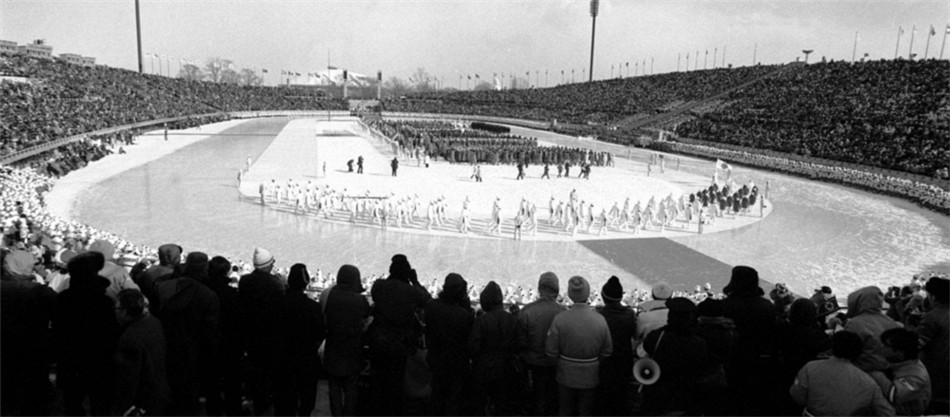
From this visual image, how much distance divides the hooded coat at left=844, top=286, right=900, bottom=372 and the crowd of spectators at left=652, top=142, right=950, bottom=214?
1000 inches

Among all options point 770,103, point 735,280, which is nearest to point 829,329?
point 735,280

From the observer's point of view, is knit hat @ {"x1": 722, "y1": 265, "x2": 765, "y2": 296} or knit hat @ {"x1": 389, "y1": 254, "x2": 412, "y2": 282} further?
knit hat @ {"x1": 389, "y1": 254, "x2": 412, "y2": 282}

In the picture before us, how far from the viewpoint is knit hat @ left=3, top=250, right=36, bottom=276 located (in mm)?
4582

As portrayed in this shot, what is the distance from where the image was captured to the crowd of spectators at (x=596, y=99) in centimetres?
7056

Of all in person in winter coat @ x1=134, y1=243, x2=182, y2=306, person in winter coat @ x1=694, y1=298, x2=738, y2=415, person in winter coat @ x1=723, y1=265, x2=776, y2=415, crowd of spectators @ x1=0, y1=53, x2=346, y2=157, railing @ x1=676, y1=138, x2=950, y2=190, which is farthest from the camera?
crowd of spectators @ x1=0, y1=53, x2=346, y2=157

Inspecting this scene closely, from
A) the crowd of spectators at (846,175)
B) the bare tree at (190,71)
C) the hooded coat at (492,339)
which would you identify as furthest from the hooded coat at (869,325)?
the bare tree at (190,71)

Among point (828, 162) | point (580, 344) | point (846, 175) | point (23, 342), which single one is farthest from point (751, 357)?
point (828, 162)

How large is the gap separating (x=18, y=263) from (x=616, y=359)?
15.3ft

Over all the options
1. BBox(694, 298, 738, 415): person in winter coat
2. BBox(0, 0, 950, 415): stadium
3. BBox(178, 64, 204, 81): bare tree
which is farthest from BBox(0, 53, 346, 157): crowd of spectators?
BBox(178, 64, 204, 81): bare tree

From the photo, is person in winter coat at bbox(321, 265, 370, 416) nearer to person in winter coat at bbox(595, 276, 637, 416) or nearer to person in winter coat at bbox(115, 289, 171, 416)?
person in winter coat at bbox(115, 289, 171, 416)

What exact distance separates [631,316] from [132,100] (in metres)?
64.3

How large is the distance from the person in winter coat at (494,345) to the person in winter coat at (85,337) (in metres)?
2.71

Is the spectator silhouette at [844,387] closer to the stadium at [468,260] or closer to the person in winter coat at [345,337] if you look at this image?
the stadium at [468,260]

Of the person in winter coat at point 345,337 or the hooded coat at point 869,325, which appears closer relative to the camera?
the hooded coat at point 869,325
